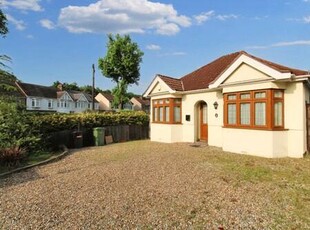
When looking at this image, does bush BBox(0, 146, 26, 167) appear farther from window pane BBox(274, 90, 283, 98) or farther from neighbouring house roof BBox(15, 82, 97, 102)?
neighbouring house roof BBox(15, 82, 97, 102)

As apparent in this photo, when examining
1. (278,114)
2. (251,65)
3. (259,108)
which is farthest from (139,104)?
(278,114)

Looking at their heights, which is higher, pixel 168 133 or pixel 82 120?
pixel 82 120

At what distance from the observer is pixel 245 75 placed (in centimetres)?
1137

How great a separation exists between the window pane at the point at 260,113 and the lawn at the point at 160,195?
192 centimetres

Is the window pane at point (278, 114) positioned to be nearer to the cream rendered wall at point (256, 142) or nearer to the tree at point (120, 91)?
the cream rendered wall at point (256, 142)

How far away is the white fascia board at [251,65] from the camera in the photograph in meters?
10.1

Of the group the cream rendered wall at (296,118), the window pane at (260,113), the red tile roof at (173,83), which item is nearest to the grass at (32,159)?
the red tile roof at (173,83)

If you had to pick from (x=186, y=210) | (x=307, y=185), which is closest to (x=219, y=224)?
(x=186, y=210)

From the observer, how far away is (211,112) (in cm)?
1434

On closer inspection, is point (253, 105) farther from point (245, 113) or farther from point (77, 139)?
point (77, 139)

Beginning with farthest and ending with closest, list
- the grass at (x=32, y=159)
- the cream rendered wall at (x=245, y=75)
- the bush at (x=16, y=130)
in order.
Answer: the cream rendered wall at (x=245, y=75)
the bush at (x=16, y=130)
the grass at (x=32, y=159)

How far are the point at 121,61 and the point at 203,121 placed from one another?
2150cm

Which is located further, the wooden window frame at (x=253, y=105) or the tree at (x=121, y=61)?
the tree at (x=121, y=61)

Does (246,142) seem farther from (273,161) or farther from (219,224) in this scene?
(219,224)
